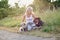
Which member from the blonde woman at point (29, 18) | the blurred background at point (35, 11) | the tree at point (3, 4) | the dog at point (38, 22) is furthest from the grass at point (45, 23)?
the tree at point (3, 4)

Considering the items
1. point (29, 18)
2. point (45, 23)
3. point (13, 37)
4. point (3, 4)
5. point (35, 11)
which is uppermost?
point (3, 4)

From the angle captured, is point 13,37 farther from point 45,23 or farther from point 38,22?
point 45,23

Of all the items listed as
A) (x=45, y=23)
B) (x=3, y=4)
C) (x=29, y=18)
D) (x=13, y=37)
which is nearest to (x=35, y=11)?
(x=45, y=23)

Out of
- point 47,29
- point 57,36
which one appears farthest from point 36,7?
point 57,36

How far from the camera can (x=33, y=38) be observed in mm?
10828

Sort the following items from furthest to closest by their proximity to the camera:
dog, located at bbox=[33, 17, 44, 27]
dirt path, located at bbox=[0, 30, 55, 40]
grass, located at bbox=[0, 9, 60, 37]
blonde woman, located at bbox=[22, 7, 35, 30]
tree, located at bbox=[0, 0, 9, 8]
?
tree, located at bbox=[0, 0, 9, 8] < dog, located at bbox=[33, 17, 44, 27] < blonde woman, located at bbox=[22, 7, 35, 30] < grass, located at bbox=[0, 9, 60, 37] < dirt path, located at bbox=[0, 30, 55, 40]

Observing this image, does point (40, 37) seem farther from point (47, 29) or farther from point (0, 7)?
point (0, 7)

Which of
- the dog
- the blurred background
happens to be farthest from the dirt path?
the dog

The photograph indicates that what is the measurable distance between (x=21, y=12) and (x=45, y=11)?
6.10 feet

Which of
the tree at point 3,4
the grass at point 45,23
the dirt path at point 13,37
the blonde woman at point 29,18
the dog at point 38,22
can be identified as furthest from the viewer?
the tree at point 3,4

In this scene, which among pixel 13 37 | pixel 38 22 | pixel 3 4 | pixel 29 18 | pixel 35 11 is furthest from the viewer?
pixel 3 4

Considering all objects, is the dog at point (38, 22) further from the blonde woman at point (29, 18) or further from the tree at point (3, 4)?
the tree at point (3, 4)

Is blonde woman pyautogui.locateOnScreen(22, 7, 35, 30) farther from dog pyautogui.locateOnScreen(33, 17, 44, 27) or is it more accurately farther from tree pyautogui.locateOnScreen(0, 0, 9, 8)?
tree pyautogui.locateOnScreen(0, 0, 9, 8)

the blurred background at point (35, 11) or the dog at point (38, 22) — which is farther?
the dog at point (38, 22)
